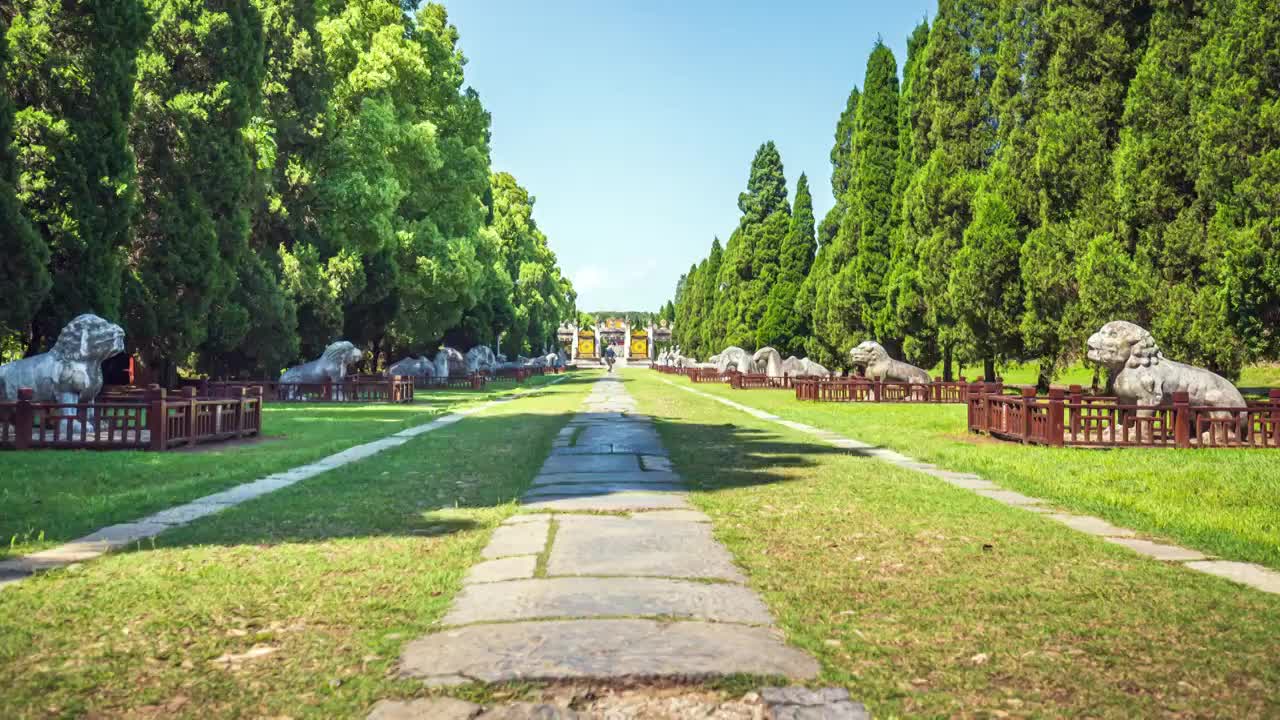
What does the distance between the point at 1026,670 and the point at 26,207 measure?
61.8 feet

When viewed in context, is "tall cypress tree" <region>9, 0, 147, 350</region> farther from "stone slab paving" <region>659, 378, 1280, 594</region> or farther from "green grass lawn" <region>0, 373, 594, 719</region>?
"stone slab paving" <region>659, 378, 1280, 594</region>

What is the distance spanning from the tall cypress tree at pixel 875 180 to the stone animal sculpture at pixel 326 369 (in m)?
18.3

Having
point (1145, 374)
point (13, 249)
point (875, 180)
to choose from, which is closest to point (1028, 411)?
point (1145, 374)

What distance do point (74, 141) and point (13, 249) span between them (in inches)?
108

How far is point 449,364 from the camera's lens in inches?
1854

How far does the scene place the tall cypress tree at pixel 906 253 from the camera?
3161cm

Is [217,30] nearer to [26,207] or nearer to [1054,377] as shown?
[26,207]

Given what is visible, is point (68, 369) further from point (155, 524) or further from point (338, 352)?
point (338, 352)

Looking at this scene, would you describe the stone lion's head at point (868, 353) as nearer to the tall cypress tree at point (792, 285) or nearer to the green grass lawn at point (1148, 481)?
the green grass lawn at point (1148, 481)

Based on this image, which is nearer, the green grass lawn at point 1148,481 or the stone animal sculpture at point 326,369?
the green grass lawn at point 1148,481

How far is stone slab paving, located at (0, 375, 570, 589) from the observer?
6.00 meters

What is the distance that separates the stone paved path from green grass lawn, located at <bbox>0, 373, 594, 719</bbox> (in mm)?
226

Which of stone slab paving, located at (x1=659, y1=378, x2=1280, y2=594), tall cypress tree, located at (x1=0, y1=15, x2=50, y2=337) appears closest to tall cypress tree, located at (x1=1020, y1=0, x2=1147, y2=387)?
stone slab paving, located at (x1=659, y1=378, x2=1280, y2=594)

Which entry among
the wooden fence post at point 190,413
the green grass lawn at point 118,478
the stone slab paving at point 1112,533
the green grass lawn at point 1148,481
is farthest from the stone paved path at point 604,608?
the wooden fence post at point 190,413
